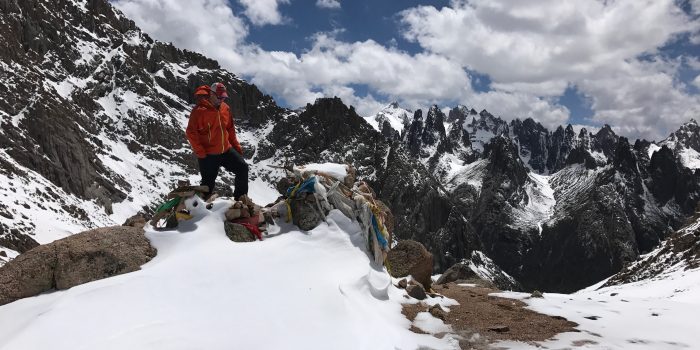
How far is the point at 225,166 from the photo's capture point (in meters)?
13.4

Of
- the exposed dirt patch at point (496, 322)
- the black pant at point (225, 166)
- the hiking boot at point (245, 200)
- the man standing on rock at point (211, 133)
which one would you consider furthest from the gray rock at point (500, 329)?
the black pant at point (225, 166)

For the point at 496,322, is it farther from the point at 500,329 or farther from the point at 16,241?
the point at 16,241

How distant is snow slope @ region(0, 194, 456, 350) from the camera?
7137 millimetres

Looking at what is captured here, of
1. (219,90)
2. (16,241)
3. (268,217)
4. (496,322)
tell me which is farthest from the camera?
(16,241)

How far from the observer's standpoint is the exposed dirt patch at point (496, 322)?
9.52 meters

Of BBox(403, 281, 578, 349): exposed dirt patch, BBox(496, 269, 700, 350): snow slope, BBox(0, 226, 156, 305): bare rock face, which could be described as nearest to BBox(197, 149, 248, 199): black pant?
BBox(0, 226, 156, 305): bare rock face

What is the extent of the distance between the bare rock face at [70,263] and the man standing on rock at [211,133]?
3140 mm

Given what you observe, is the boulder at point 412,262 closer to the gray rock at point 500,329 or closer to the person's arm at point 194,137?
the gray rock at point 500,329

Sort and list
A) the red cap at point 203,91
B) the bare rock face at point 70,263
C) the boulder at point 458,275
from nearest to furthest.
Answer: the bare rock face at point 70,263 < the red cap at point 203,91 < the boulder at point 458,275

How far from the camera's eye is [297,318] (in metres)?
8.29

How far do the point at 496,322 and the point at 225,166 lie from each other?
735cm

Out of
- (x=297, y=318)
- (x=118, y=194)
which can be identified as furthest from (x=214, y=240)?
(x=118, y=194)

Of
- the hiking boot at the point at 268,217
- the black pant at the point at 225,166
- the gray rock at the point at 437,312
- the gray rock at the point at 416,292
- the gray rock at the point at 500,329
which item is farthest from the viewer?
the black pant at the point at 225,166

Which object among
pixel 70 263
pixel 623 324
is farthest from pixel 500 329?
pixel 70 263
